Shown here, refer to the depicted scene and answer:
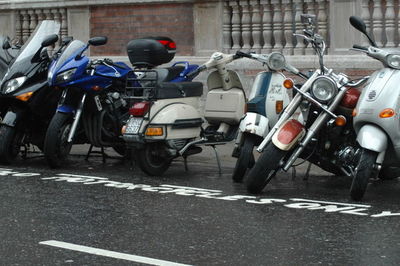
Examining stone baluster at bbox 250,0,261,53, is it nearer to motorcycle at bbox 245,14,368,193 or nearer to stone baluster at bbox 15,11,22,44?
stone baluster at bbox 15,11,22,44

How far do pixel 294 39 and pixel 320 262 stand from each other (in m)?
8.64

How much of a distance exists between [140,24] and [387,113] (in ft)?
26.7

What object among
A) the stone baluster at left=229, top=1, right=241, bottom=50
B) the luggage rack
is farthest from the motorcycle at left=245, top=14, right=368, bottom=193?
the stone baluster at left=229, top=1, right=241, bottom=50

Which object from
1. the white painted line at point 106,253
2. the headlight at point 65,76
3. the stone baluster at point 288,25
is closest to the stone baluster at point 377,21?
the stone baluster at point 288,25

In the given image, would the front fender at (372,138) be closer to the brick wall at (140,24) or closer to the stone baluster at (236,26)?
the stone baluster at (236,26)

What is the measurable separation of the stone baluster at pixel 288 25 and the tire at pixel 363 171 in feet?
19.7

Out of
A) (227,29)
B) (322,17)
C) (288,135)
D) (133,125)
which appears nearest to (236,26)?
(227,29)

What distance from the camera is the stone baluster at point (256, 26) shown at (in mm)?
15414

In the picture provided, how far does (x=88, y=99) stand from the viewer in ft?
39.8

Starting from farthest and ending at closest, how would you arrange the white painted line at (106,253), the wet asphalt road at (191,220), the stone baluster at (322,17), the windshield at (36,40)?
the stone baluster at (322,17) → the windshield at (36,40) → the wet asphalt road at (191,220) → the white painted line at (106,253)

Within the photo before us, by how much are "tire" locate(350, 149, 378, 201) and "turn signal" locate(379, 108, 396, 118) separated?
1.10ft

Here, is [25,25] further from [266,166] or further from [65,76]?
[266,166]

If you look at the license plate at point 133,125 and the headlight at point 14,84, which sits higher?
the headlight at point 14,84

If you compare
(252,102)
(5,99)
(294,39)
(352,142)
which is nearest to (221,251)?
(352,142)
